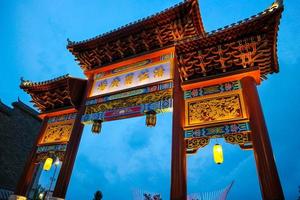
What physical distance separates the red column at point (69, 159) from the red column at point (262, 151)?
237 inches

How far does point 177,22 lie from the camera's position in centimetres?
816

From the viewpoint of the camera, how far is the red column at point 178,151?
538 cm

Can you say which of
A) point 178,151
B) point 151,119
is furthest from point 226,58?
point 178,151

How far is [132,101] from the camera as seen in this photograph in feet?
26.1

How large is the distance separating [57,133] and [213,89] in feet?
21.7

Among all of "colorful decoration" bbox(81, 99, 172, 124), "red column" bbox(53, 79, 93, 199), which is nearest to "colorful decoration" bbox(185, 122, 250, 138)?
"colorful decoration" bbox(81, 99, 172, 124)

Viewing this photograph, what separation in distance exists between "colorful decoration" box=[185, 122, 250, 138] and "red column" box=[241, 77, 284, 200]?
0.76ft

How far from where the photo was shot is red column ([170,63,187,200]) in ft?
17.6

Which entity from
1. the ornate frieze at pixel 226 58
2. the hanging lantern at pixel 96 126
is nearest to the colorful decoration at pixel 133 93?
the ornate frieze at pixel 226 58

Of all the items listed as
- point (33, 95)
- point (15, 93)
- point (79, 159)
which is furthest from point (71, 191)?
point (33, 95)

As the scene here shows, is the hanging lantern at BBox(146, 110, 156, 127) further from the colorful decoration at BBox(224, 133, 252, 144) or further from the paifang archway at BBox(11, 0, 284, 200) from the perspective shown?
the colorful decoration at BBox(224, 133, 252, 144)

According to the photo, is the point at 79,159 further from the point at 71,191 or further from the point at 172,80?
the point at 172,80

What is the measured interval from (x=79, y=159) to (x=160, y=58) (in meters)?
136

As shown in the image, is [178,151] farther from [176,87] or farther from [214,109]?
[176,87]
